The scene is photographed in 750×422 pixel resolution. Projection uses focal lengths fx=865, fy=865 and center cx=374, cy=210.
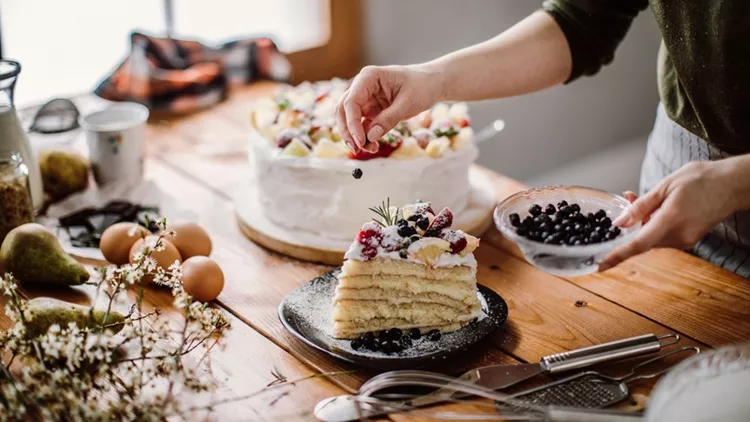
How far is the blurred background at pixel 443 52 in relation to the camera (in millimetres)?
3074

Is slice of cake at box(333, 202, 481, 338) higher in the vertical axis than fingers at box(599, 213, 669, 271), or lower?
lower

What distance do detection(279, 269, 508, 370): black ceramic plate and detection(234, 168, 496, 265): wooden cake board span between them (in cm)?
16

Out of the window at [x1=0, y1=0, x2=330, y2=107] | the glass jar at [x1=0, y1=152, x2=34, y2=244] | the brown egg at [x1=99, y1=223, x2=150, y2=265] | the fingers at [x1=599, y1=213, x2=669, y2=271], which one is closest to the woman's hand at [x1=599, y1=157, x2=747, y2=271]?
the fingers at [x1=599, y1=213, x2=669, y2=271]

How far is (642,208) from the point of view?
→ 1.36m

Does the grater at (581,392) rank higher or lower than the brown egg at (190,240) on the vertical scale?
lower

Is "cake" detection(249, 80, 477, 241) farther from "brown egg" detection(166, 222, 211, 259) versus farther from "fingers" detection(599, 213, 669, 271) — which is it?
"fingers" detection(599, 213, 669, 271)

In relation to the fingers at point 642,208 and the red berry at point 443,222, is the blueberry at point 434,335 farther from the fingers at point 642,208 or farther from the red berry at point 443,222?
the fingers at point 642,208

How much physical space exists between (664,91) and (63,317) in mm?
1267

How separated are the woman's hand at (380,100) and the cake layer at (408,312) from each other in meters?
0.33

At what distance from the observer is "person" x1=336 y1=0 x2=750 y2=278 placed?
1.33 metres

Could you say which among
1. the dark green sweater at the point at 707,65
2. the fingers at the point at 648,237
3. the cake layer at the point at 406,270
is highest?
the dark green sweater at the point at 707,65

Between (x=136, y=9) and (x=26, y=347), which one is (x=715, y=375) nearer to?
(x=26, y=347)

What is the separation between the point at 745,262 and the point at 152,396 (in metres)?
1.20

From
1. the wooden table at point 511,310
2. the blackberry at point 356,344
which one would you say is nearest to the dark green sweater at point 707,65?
the wooden table at point 511,310
